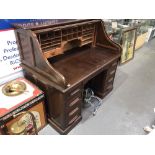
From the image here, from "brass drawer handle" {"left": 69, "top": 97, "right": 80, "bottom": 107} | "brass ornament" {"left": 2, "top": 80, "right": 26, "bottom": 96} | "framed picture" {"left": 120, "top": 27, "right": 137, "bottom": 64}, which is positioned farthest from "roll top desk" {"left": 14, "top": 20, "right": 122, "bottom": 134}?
"framed picture" {"left": 120, "top": 27, "right": 137, "bottom": 64}

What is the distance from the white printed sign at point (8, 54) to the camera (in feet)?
5.28

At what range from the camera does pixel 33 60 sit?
5.17ft

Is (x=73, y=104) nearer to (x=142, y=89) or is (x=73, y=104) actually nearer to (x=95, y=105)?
(x=95, y=105)

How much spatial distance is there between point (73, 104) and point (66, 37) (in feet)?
2.56

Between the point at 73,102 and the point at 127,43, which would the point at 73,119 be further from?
the point at 127,43

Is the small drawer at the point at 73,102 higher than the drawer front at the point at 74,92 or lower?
lower

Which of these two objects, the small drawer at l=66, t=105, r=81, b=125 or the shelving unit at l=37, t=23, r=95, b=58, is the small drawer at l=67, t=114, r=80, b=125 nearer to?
the small drawer at l=66, t=105, r=81, b=125

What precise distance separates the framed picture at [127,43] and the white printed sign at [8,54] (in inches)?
89.2

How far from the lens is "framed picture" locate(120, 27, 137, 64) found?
10.7ft

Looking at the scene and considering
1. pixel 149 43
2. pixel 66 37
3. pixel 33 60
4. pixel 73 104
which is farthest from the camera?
pixel 149 43

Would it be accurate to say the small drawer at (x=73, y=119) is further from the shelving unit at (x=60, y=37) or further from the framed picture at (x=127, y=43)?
the framed picture at (x=127, y=43)

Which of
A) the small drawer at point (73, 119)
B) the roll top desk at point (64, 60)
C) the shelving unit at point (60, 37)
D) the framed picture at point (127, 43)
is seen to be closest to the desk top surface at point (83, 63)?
the roll top desk at point (64, 60)

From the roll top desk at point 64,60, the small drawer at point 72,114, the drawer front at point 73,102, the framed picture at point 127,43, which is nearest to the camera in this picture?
the roll top desk at point 64,60
